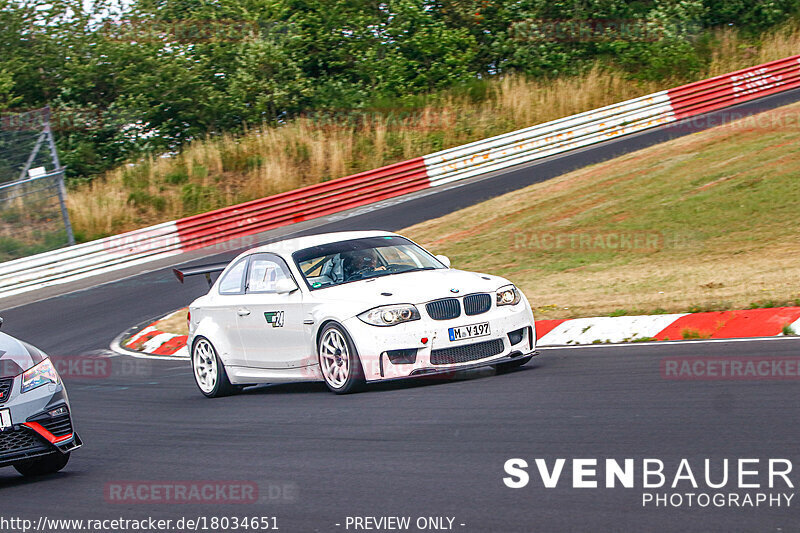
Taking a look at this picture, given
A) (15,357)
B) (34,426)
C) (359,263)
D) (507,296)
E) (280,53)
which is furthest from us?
(280,53)

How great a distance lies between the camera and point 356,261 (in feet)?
32.9

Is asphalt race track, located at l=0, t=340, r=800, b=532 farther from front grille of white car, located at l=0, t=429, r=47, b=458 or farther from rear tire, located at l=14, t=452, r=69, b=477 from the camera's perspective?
front grille of white car, located at l=0, t=429, r=47, b=458

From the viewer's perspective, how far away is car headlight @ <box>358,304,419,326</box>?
8.83m

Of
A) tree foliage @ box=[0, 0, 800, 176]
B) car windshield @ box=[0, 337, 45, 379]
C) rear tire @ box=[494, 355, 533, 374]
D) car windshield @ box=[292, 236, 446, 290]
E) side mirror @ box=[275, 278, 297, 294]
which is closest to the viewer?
car windshield @ box=[0, 337, 45, 379]

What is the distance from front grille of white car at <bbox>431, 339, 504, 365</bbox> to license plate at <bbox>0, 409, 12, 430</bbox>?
11.7ft

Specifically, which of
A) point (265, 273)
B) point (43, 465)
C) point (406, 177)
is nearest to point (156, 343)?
point (265, 273)

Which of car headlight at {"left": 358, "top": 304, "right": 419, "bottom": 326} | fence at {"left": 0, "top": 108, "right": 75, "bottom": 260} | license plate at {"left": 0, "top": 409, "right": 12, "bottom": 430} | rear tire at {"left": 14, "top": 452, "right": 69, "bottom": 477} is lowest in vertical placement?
fence at {"left": 0, "top": 108, "right": 75, "bottom": 260}

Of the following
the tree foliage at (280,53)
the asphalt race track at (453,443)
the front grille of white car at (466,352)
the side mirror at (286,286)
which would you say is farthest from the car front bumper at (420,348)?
the tree foliage at (280,53)

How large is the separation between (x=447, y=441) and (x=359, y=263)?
3499 millimetres

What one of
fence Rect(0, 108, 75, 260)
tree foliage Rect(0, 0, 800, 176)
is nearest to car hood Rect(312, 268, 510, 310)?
fence Rect(0, 108, 75, 260)

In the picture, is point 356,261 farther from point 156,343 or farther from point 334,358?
point 156,343

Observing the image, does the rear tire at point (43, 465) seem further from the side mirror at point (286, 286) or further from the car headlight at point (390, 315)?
the side mirror at point (286, 286)

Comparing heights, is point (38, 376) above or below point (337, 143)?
above

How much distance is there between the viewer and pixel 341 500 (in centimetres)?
557
